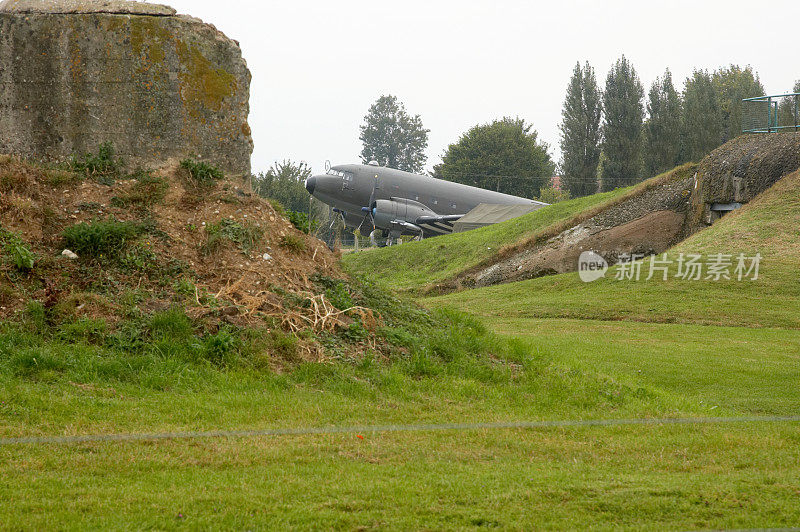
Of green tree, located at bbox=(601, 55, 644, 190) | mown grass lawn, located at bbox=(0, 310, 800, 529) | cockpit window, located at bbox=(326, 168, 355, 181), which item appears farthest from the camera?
green tree, located at bbox=(601, 55, 644, 190)

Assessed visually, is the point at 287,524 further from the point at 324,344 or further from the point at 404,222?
the point at 404,222

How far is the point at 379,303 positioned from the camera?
10242 mm

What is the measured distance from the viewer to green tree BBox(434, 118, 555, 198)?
90.9 metres

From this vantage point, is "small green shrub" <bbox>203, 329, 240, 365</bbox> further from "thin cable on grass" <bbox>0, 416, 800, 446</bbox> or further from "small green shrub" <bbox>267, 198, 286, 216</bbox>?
"small green shrub" <bbox>267, 198, 286, 216</bbox>

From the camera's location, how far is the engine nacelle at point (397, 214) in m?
49.6

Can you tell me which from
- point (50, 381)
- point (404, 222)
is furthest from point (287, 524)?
point (404, 222)

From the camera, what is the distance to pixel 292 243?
10195 mm

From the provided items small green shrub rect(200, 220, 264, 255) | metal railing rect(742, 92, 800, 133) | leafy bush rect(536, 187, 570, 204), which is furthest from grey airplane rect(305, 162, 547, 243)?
small green shrub rect(200, 220, 264, 255)

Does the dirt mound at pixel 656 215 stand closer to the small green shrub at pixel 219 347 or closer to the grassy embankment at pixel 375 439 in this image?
the grassy embankment at pixel 375 439

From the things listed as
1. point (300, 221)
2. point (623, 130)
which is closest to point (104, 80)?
point (300, 221)

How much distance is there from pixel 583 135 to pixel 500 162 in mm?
22853

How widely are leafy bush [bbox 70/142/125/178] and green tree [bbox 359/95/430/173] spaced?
124966 mm

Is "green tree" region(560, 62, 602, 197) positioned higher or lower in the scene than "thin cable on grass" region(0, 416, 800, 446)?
higher

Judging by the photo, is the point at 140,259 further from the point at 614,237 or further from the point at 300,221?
the point at 614,237
